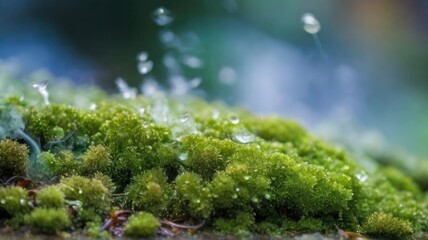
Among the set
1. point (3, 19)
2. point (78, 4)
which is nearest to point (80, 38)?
point (78, 4)

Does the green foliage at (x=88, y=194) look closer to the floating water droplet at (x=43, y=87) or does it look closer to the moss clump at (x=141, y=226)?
the moss clump at (x=141, y=226)

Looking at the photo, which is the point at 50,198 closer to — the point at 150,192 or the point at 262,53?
the point at 150,192

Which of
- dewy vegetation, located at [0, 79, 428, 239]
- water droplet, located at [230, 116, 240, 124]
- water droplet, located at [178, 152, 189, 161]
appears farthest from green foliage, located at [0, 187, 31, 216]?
water droplet, located at [230, 116, 240, 124]

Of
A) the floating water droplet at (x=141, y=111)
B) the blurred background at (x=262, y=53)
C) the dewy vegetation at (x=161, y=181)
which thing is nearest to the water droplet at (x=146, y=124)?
the dewy vegetation at (x=161, y=181)

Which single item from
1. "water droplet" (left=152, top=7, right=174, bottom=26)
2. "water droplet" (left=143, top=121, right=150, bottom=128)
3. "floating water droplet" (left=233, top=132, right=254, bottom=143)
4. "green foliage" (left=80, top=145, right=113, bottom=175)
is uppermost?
"water droplet" (left=152, top=7, right=174, bottom=26)

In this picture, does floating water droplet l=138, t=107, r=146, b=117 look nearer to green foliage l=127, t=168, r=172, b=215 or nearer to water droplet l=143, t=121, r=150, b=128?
water droplet l=143, t=121, r=150, b=128

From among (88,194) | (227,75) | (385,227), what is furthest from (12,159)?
(227,75)
